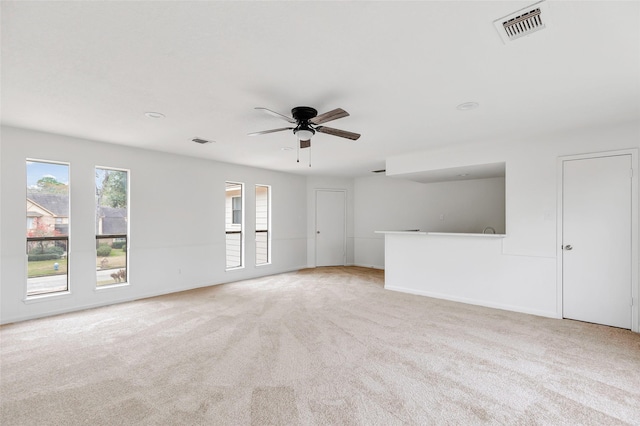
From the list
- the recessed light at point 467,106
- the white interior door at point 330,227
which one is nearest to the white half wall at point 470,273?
the recessed light at point 467,106

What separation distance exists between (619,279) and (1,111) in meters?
7.23

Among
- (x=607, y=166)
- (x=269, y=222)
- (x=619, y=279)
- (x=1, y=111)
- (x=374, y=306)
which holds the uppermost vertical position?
(x=1, y=111)

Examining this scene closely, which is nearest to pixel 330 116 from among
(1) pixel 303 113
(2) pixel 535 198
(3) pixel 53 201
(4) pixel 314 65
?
(1) pixel 303 113

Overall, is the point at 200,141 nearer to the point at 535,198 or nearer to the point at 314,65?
the point at 314,65

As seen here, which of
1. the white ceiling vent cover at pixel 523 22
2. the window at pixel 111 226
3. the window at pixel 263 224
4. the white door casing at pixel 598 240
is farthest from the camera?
the window at pixel 263 224

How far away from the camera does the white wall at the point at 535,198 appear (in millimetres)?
4062

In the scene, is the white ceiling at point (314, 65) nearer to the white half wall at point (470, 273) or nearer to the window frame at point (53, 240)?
the window frame at point (53, 240)

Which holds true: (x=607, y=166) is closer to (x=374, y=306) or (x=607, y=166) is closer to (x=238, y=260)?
(x=374, y=306)

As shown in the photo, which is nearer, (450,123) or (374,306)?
(450,123)

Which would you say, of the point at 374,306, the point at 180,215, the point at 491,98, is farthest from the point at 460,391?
the point at 180,215

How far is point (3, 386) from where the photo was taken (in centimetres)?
244

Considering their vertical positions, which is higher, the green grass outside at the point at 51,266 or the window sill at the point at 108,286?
the green grass outside at the point at 51,266

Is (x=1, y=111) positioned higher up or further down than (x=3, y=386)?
higher up

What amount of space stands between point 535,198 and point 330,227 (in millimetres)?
5000
